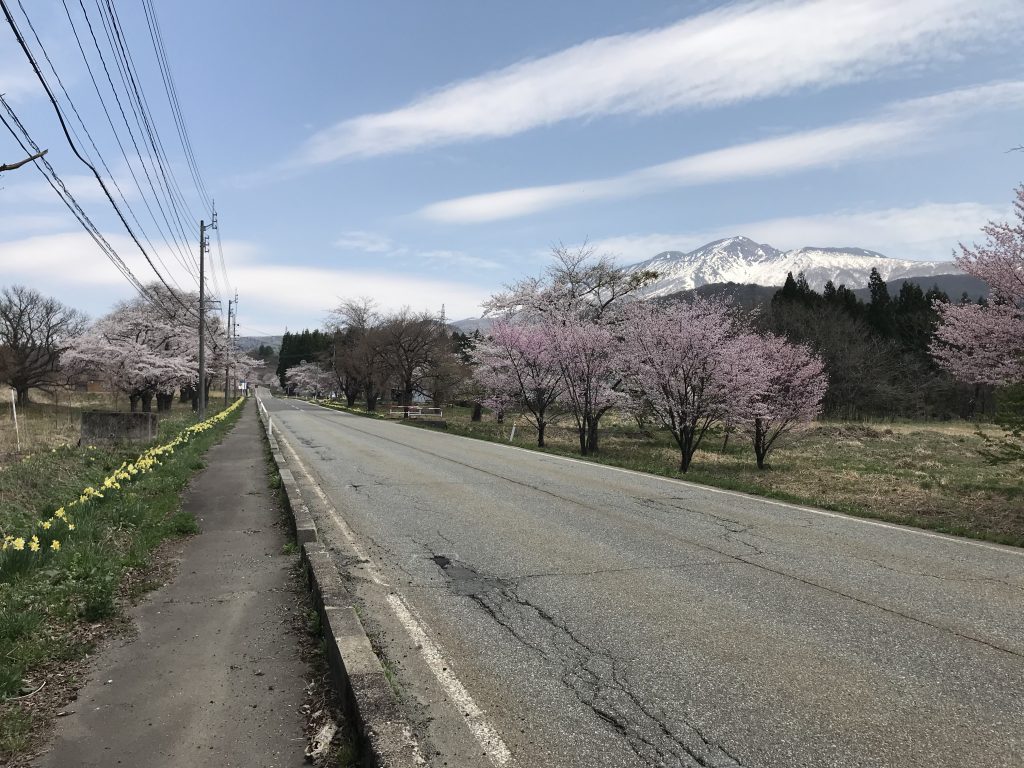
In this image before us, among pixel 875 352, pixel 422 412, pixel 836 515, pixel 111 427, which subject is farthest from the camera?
pixel 875 352

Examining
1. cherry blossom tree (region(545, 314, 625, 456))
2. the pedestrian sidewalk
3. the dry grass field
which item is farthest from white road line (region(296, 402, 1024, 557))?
the dry grass field

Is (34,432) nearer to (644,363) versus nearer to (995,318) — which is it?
(644,363)

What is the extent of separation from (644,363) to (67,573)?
1771cm

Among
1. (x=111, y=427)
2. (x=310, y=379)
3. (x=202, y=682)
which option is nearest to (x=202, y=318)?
(x=111, y=427)

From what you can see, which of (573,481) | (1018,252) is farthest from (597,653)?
(1018,252)

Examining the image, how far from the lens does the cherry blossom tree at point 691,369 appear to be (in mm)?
18844

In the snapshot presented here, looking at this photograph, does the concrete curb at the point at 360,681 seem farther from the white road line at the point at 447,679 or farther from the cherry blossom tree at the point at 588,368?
the cherry blossom tree at the point at 588,368

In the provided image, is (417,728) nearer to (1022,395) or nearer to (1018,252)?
(1022,395)

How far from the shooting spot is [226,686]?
3.51m

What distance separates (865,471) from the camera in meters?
19.3

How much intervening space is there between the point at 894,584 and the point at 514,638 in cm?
350

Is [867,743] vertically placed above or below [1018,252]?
below

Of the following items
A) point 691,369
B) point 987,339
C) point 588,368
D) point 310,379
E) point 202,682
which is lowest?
point 202,682

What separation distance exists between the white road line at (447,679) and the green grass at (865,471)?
715 cm
